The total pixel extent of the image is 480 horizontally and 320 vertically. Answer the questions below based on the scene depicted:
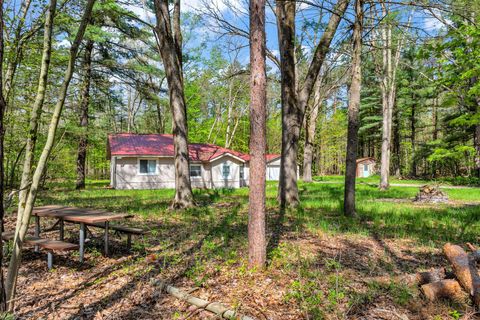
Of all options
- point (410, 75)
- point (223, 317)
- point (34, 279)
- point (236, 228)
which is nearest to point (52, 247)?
point (34, 279)

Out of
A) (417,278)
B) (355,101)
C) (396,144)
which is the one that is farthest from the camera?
(396,144)

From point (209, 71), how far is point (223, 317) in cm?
2586

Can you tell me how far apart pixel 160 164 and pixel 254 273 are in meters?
16.9

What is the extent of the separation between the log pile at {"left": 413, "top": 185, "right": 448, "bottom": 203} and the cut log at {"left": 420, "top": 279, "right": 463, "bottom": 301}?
9.95 meters

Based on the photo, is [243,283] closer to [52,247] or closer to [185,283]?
[185,283]

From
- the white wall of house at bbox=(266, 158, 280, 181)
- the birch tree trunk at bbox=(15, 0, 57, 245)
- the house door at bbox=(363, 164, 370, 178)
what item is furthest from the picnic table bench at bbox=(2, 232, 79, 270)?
the house door at bbox=(363, 164, 370, 178)

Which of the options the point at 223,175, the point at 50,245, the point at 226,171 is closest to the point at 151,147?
the point at 223,175

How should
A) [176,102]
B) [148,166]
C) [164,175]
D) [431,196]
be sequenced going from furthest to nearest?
[164,175]
[148,166]
[431,196]
[176,102]

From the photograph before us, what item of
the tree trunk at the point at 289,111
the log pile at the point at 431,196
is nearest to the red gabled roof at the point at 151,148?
the tree trunk at the point at 289,111

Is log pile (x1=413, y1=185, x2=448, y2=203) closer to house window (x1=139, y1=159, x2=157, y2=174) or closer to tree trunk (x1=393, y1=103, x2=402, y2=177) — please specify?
house window (x1=139, y1=159, x2=157, y2=174)

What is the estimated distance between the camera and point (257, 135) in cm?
395

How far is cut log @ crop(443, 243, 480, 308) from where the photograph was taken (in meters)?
2.93

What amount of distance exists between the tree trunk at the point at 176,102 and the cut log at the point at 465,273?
24.6ft

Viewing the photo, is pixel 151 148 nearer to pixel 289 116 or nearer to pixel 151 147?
pixel 151 147
